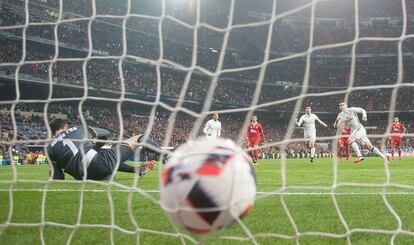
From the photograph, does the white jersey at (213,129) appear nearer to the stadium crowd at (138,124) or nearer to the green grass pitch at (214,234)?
the green grass pitch at (214,234)

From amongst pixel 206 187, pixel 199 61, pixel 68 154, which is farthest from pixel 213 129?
pixel 199 61

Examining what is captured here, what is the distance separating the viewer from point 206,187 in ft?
6.89

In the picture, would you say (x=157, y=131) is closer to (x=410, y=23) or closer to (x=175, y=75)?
(x=175, y=75)

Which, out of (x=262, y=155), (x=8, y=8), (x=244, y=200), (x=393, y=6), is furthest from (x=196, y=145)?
(x=393, y=6)

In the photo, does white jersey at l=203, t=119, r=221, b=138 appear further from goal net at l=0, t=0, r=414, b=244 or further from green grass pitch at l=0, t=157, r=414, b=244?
green grass pitch at l=0, t=157, r=414, b=244

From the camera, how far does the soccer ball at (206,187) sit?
2.12 metres

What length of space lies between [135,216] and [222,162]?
6.25 feet

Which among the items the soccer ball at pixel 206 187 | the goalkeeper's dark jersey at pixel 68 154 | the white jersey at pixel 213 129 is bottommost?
the white jersey at pixel 213 129

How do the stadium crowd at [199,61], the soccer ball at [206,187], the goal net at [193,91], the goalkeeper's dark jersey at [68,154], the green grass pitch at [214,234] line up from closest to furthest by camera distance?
the soccer ball at [206,187]
the green grass pitch at [214,234]
the goal net at [193,91]
the goalkeeper's dark jersey at [68,154]
the stadium crowd at [199,61]

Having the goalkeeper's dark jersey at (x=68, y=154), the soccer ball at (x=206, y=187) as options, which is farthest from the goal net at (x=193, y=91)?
the soccer ball at (x=206, y=187)

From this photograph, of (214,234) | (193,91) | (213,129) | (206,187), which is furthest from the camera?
(193,91)

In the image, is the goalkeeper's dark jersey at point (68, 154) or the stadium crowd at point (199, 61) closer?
the goalkeeper's dark jersey at point (68, 154)

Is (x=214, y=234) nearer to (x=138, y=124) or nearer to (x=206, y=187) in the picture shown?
(x=206, y=187)

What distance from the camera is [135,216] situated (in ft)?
12.6
